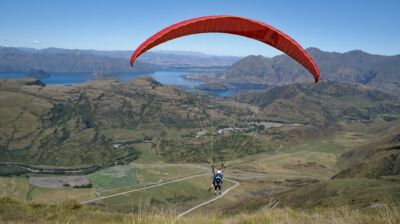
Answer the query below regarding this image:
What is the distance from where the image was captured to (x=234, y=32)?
17656 mm

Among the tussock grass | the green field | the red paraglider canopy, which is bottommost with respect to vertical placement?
the green field

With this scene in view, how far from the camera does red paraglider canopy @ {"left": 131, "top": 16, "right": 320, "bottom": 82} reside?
48.5 ft

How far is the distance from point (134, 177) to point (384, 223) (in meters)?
190

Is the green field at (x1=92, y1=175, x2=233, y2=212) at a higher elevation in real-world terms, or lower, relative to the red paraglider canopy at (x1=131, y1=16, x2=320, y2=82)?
lower

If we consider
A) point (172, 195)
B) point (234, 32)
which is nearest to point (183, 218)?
point (234, 32)

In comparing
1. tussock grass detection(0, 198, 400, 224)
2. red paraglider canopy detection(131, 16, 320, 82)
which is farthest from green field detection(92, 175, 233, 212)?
red paraglider canopy detection(131, 16, 320, 82)

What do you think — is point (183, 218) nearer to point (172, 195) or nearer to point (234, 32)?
point (234, 32)

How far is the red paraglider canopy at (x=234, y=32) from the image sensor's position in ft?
48.5

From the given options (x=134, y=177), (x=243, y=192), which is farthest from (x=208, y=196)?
(x=134, y=177)

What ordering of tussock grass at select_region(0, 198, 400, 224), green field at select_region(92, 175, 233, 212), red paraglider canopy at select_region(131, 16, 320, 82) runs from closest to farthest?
1. tussock grass at select_region(0, 198, 400, 224)
2. red paraglider canopy at select_region(131, 16, 320, 82)
3. green field at select_region(92, 175, 233, 212)

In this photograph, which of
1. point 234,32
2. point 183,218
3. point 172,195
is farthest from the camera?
point 172,195

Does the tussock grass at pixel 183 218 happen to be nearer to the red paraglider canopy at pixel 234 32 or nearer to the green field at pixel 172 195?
the red paraglider canopy at pixel 234 32

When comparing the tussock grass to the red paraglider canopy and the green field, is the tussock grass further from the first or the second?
the green field

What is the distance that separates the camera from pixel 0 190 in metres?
164
